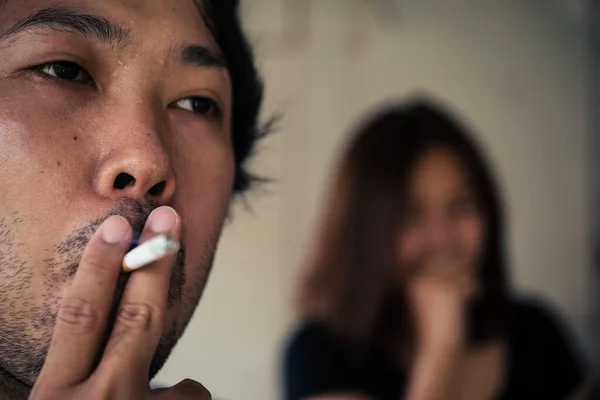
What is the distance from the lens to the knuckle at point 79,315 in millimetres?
200

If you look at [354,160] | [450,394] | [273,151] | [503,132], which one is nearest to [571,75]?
[503,132]

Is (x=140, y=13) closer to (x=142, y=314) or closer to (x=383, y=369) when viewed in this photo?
(x=142, y=314)

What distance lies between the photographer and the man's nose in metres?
0.23

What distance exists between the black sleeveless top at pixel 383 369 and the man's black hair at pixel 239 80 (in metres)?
0.36

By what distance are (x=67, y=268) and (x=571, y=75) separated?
0.88 metres

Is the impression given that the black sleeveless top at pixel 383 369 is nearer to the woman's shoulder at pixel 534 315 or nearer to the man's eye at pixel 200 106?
the woman's shoulder at pixel 534 315

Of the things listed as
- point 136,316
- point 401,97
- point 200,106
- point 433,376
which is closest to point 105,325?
point 136,316

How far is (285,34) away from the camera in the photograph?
536 mm

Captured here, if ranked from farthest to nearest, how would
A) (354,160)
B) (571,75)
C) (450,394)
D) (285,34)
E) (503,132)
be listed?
(503,132) < (571,75) < (354,160) < (450,394) < (285,34)

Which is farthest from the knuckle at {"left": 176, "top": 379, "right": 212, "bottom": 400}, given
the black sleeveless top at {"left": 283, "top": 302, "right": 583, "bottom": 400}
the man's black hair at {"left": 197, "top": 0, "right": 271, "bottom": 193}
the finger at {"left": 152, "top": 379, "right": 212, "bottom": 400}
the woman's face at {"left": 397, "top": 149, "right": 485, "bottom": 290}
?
the woman's face at {"left": 397, "top": 149, "right": 485, "bottom": 290}

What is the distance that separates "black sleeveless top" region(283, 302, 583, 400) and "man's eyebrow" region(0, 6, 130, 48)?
483mm

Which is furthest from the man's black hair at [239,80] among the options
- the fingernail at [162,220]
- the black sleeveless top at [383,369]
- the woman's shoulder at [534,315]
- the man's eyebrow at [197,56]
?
the woman's shoulder at [534,315]

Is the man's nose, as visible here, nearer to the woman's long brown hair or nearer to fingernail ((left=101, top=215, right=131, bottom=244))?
fingernail ((left=101, top=215, right=131, bottom=244))

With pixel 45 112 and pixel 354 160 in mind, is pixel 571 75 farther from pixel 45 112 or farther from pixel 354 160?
pixel 45 112
